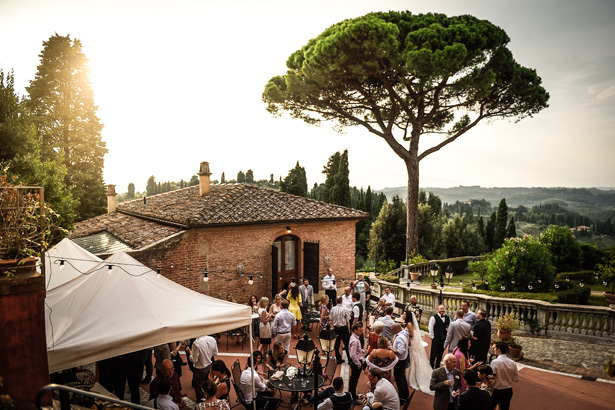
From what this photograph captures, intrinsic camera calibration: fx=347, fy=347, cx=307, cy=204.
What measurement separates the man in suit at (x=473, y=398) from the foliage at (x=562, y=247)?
1757 cm

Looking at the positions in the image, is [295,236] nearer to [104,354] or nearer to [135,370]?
[135,370]

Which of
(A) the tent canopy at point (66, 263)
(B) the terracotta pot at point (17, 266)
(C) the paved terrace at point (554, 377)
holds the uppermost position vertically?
(B) the terracotta pot at point (17, 266)

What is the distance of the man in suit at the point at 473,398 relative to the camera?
16.2 ft

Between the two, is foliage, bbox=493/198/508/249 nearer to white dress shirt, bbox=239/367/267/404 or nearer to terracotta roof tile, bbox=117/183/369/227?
terracotta roof tile, bbox=117/183/369/227

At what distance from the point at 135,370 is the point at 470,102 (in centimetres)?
1980

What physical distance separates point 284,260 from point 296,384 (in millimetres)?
8584

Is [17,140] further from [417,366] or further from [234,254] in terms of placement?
[417,366]

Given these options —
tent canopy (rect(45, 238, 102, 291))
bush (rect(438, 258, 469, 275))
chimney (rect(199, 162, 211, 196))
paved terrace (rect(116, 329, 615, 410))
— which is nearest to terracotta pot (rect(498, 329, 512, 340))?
paved terrace (rect(116, 329, 615, 410))

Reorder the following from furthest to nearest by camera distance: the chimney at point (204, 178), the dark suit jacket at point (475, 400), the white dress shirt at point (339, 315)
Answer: the chimney at point (204, 178) < the white dress shirt at point (339, 315) < the dark suit jacket at point (475, 400)

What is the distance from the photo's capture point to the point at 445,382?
565 cm

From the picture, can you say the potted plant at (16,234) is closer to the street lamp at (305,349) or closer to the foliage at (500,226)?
the street lamp at (305,349)

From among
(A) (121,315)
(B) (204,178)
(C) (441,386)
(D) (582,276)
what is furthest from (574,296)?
(B) (204,178)

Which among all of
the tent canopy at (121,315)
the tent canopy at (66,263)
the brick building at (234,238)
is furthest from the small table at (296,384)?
the brick building at (234,238)

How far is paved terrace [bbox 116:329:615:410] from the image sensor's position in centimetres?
689
